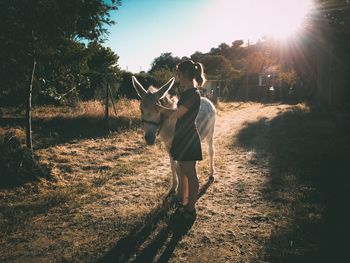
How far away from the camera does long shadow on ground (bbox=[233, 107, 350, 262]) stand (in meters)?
3.53

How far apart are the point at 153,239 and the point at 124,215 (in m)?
0.99

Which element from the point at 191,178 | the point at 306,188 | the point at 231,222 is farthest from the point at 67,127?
the point at 306,188

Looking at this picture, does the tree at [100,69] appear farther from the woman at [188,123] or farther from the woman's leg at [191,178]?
the woman's leg at [191,178]

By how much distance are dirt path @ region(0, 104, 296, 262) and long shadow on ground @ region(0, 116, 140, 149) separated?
6.32ft

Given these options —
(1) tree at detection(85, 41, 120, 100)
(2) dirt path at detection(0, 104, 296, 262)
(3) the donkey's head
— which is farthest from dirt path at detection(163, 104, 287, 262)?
(1) tree at detection(85, 41, 120, 100)

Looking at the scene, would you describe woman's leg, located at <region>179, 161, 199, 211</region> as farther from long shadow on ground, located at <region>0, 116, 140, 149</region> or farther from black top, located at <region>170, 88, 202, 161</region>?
long shadow on ground, located at <region>0, 116, 140, 149</region>

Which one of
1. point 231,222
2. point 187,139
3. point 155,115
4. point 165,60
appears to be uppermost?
point 165,60

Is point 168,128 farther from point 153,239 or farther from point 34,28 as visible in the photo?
point 34,28

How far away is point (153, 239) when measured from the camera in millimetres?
3863

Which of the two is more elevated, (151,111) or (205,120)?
(151,111)

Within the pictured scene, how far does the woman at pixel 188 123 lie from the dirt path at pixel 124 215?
732 millimetres


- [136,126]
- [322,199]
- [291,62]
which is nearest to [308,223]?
[322,199]

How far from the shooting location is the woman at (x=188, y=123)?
4.00m

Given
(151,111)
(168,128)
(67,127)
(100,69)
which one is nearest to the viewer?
(151,111)
